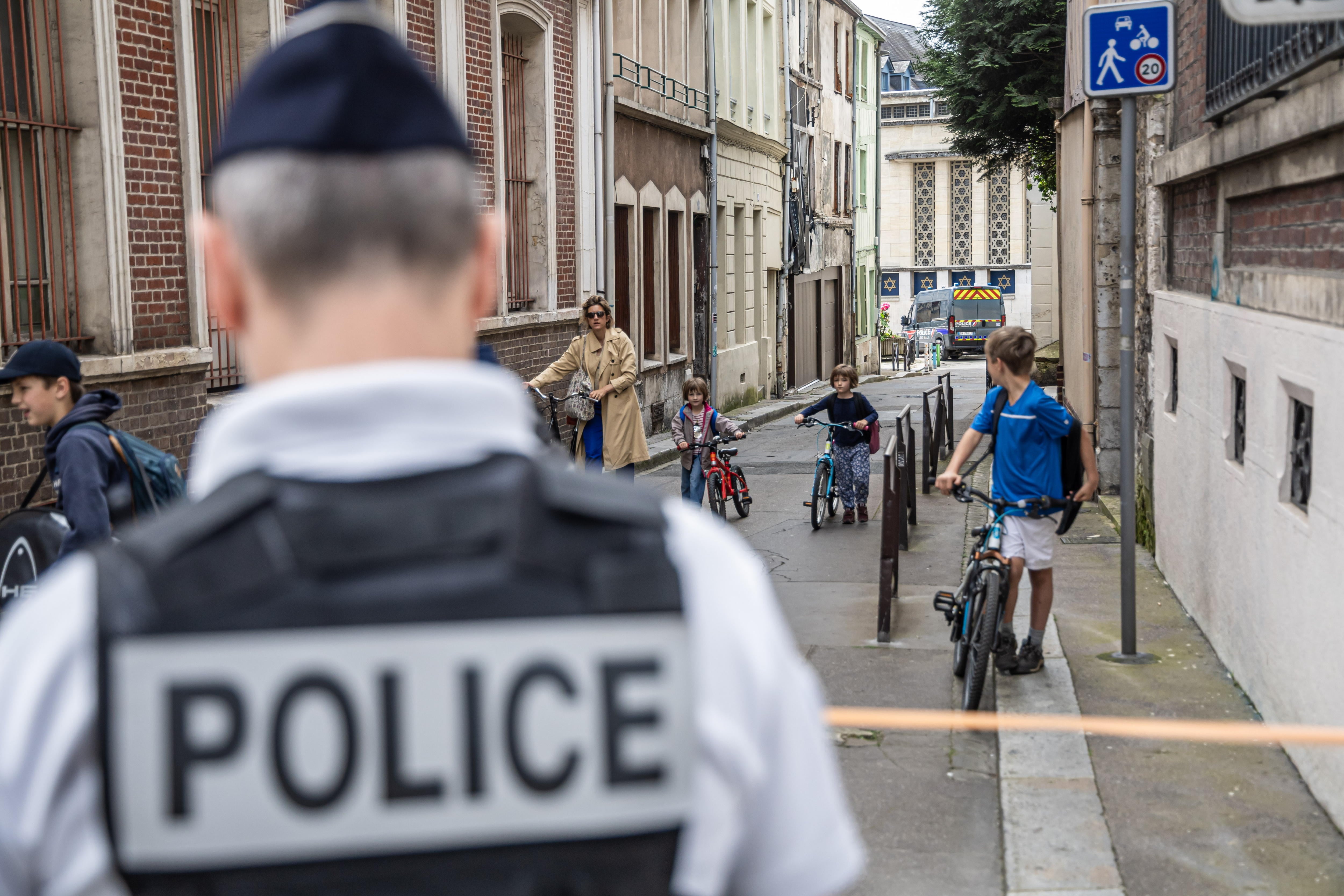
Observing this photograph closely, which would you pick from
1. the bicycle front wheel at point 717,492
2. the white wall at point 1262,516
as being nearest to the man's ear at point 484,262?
the white wall at point 1262,516

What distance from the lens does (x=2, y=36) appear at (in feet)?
26.8

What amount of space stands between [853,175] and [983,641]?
36.4 meters

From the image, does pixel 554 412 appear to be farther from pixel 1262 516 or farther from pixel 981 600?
pixel 1262 516

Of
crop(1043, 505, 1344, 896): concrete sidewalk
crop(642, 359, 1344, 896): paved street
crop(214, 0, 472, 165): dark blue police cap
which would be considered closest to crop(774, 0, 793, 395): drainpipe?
crop(642, 359, 1344, 896): paved street

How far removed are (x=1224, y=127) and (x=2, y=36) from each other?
21.1 ft

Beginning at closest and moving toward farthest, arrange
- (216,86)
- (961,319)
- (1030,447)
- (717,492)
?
(1030,447), (216,86), (717,492), (961,319)

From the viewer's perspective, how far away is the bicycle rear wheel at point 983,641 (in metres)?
6.57

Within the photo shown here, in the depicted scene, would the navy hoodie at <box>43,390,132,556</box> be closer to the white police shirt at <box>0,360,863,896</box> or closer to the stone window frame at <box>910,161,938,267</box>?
the white police shirt at <box>0,360,863,896</box>

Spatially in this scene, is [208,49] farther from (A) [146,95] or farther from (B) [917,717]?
(B) [917,717]

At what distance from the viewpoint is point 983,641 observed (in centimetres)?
660

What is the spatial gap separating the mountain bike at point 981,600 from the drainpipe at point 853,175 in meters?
33.8

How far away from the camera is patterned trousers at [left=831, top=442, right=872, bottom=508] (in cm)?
1275

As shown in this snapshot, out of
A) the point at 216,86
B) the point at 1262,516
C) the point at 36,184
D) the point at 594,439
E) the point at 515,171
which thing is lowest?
the point at 594,439

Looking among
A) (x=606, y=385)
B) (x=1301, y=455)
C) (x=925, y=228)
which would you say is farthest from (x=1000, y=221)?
(x=1301, y=455)
